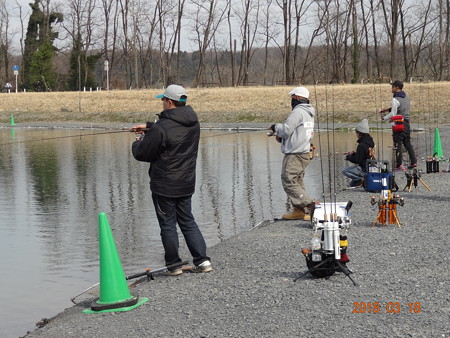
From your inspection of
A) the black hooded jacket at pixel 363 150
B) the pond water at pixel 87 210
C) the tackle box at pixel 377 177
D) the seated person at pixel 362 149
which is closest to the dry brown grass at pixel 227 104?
the pond water at pixel 87 210

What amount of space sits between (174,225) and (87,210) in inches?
260

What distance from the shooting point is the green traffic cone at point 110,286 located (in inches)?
270

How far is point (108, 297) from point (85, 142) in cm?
2619

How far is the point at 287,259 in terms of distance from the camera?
843 centimetres

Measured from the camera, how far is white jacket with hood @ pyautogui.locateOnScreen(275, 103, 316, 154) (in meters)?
10.5

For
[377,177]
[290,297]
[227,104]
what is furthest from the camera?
[227,104]

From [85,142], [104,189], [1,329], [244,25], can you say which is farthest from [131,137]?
[244,25]

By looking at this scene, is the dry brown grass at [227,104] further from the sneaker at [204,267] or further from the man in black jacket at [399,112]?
the sneaker at [204,267]

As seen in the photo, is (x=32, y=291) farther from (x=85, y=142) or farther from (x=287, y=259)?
(x=85, y=142)

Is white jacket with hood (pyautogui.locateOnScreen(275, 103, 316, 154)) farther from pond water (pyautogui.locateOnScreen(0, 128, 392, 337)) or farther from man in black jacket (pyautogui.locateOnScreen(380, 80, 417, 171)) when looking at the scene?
man in black jacket (pyautogui.locateOnScreen(380, 80, 417, 171))

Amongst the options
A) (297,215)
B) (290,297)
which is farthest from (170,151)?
(297,215)

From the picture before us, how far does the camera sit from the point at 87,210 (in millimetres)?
14156

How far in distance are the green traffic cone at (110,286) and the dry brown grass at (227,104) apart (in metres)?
32.5

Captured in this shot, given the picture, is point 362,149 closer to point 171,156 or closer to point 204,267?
point 204,267
